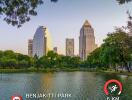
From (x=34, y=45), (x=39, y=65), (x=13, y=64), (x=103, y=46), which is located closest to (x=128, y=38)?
(x=34, y=45)

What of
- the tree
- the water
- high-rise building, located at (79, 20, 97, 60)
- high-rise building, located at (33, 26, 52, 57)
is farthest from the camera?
the water

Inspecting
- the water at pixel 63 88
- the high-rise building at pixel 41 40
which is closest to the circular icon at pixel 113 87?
the water at pixel 63 88

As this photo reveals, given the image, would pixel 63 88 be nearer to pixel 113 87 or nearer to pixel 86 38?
pixel 86 38

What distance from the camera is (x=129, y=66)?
31.2 metres

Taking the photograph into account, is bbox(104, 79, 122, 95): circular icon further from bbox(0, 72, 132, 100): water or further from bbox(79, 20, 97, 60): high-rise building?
bbox(79, 20, 97, 60): high-rise building

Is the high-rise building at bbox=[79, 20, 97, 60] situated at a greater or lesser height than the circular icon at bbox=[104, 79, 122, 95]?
greater

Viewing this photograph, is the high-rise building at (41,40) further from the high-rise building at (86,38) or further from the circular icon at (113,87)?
the circular icon at (113,87)

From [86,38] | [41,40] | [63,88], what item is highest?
[86,38]

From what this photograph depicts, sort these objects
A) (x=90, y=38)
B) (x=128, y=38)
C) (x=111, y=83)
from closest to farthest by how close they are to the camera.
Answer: (x=111, y=83), (x=90, y=38), (x=128, y=38)

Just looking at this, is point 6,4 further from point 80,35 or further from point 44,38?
point 80,35

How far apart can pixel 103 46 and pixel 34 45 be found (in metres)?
26.7

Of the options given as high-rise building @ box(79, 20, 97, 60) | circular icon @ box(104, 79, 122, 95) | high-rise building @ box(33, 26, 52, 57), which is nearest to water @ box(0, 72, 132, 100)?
circular icon @ box(104, 79, 122, 95)

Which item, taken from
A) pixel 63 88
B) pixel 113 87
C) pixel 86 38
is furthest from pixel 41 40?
pixel 63 88

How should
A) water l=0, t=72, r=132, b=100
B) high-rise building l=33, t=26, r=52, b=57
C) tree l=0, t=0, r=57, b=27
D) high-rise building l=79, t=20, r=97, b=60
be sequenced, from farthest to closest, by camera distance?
water l=0, t=72, r=132, b=100 < high-rise building l=79, t=20, r=97, b=60 < high-rise building l=33, t=26, r=52, b=57 < tree l=0, t=0, r=57, b=27
